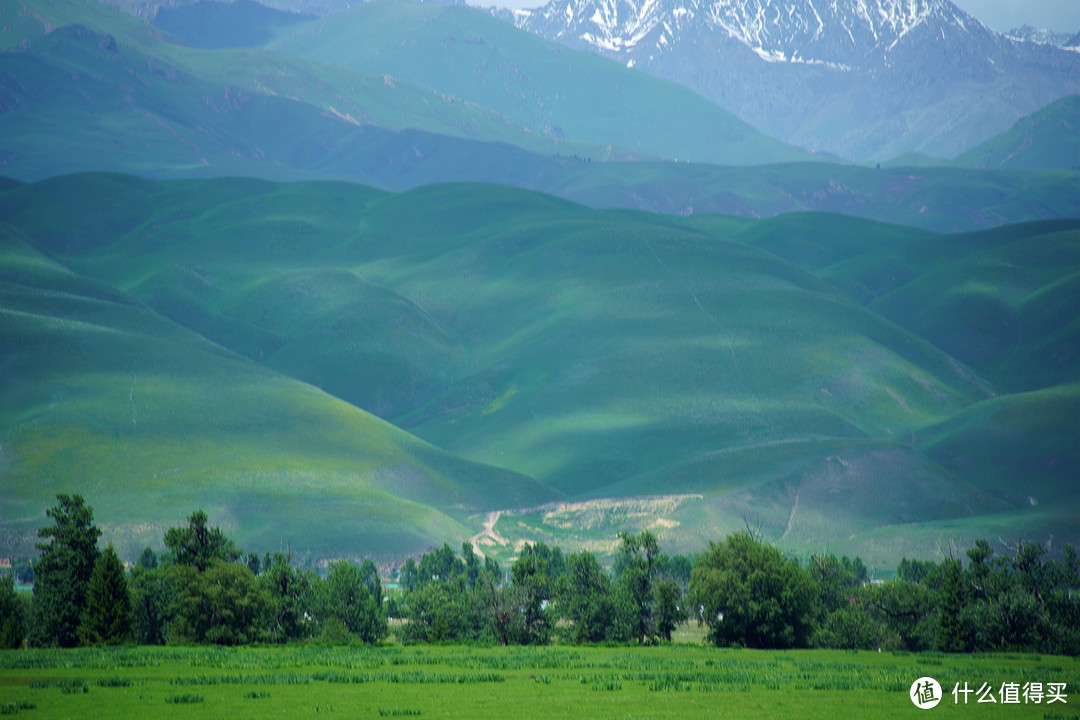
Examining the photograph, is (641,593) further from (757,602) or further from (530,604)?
(757,602)

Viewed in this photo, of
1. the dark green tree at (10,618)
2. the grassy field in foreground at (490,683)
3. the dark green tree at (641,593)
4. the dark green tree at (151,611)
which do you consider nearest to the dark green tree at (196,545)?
the dark green tree at (151,611)

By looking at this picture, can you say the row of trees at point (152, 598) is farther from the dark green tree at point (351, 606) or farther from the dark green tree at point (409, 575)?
the dark green tree at point (409, 575)

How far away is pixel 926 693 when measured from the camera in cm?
6209

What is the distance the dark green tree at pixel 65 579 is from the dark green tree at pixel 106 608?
176cm

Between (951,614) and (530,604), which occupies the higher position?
(530,604)

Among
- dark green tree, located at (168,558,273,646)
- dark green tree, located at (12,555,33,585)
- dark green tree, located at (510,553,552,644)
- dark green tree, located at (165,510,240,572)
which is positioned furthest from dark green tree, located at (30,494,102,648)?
dark green tree, located at (12,555,33,585)

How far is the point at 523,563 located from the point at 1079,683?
57813 millimetres

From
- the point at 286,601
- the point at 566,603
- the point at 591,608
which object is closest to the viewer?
the point at 286,601

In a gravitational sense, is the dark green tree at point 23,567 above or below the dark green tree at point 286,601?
above

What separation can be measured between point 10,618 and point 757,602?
57372 millimetres

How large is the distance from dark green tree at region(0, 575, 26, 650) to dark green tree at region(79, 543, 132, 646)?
5571 millimetres

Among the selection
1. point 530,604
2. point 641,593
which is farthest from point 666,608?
point 530,604

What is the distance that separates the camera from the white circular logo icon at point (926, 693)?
5957 centimetres

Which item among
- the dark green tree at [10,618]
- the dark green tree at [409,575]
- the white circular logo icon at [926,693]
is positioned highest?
the dark green tree at [409,575]
